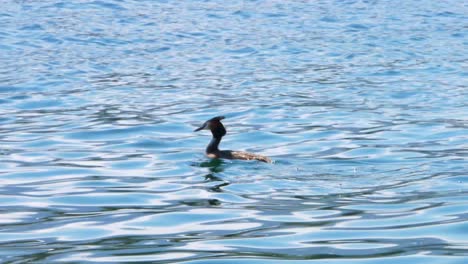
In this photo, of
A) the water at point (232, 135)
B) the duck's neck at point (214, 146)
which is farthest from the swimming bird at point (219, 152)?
the water at point (232, 135)

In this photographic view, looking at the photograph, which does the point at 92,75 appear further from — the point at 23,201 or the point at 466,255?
the point at 466,255

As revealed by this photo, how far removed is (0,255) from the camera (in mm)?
8852

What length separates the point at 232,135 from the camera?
688 inches

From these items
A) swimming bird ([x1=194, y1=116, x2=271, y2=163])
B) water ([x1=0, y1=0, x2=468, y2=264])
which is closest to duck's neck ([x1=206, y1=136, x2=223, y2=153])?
swimming bird ([x1=194, y1=116, x2=271, y2=163])

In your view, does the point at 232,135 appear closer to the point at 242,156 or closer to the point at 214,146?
the point at 214,146

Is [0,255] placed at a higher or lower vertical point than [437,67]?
higher

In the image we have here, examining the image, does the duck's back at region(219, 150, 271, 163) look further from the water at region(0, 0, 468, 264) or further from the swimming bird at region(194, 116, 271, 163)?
the water at region(0, 0, 468, 264)

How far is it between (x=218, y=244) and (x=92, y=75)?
15.2 m

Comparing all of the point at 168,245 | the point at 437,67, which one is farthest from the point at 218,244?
the point at 437,67

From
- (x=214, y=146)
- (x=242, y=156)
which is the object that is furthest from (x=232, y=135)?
(x=242, y=156)

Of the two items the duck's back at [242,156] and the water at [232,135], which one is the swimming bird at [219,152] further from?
the water at [232,135]

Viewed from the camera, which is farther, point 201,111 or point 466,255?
point 201,111

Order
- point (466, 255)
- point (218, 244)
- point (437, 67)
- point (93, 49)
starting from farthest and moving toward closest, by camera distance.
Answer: point (93, 49), point (437, 67), point (218, 244), point (466, 255)

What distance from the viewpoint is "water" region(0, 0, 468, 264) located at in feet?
31.1
